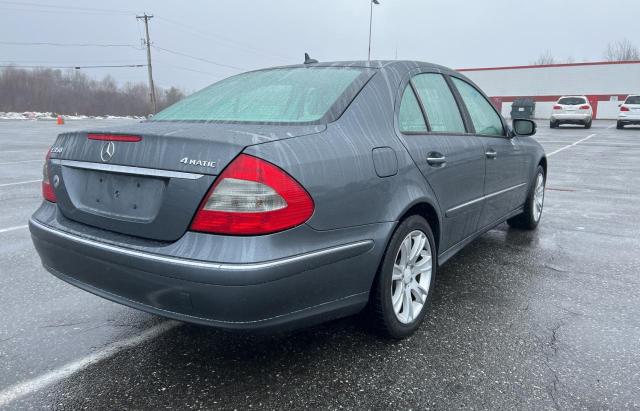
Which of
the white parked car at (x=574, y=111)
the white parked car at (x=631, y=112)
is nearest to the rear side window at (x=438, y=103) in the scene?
the white parked car at (x=574, y=111)

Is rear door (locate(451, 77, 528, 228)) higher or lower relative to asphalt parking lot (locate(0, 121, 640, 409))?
higher

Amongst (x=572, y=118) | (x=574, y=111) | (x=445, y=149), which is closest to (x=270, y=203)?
(x=445, y=149)

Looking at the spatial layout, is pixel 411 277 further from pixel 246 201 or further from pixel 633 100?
pixel 633 100

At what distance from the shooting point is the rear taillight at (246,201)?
6.37ft

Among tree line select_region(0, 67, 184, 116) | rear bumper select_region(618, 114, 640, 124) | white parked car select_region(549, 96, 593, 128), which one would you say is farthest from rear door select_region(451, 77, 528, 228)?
tree line select_region(0, 67, 184, 116)

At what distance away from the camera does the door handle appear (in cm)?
283

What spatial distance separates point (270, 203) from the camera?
1958 mm

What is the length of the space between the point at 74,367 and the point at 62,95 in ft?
248

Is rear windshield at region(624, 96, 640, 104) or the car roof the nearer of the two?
the car roof

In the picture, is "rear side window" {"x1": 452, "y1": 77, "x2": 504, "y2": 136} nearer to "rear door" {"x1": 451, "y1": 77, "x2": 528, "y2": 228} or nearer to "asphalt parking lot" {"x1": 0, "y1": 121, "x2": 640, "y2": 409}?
"rear door" {"x1": 451, "y1": 77, "x2": 528, "y2": 228}

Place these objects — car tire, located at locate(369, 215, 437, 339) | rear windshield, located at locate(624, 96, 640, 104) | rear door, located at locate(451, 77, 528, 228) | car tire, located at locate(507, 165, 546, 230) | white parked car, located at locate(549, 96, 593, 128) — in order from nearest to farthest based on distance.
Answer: car tire, located at locate(369, 215, 437, 339)
rear door, located at locate(451, 77, 528, 228)
car tire, located at locate(507, 165, 546, 230)
rear windshield, located at locate(624, 96, 640, 104)
white parked car, located at locate(549, 96, 593, 128)

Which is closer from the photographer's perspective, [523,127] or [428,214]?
[428,214]

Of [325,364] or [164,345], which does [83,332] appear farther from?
[325,364]

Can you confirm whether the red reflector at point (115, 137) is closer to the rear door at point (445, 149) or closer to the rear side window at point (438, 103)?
the rear door at point (445, 149)
